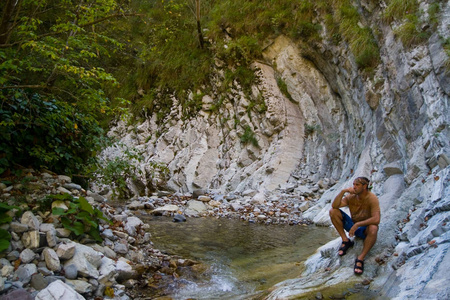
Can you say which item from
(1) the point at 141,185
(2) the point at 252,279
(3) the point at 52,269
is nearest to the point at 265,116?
(1) the point at 141,185

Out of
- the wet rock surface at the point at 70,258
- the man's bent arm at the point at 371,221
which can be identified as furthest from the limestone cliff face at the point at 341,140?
the wet rock surface at the point at 70,258

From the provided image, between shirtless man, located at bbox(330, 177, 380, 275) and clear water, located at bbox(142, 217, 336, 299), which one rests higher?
shirtless man, located at bbox(330, 177, 380, 275)

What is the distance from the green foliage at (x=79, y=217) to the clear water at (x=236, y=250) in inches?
50.6

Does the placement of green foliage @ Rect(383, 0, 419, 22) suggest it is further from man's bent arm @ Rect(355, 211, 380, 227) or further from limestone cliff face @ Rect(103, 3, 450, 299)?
man's bent arm @ Rect(355, 211, 380, 227)

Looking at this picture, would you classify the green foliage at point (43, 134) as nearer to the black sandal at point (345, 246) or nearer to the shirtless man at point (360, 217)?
the shirtless man at point (360, 217)

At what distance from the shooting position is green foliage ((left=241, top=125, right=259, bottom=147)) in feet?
42.9

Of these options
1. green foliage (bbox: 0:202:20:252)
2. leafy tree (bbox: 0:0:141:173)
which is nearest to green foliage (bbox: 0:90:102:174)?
leafy tree (bbox: 0:0:141:173)

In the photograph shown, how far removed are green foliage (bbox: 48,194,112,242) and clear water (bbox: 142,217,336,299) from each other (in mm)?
1286

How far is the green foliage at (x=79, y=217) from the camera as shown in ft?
12.4

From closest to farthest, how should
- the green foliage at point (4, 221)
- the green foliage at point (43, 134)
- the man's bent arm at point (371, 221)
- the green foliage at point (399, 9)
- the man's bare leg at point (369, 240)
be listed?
1. the green foliage at point (4, 221)
2. the man's bare leg at point (369, 240)
3. the man's bent arm at point (371, 221)
4. the green foliage at point (43, 134)
5. the green foliage at point (399, 9)

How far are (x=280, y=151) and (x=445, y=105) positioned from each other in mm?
7095

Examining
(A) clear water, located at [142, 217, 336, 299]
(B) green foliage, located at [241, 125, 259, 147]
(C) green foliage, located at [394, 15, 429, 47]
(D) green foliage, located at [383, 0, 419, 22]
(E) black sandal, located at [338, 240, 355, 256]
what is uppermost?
(D) green foliage, located at [383, 0, 419, 22]

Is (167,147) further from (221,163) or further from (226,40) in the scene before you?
(226,40)

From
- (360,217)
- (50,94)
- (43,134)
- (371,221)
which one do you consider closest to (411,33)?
(360,217)
